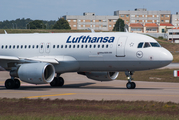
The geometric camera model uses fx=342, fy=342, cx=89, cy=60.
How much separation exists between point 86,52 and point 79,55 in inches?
25.9

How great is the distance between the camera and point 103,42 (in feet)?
88.5

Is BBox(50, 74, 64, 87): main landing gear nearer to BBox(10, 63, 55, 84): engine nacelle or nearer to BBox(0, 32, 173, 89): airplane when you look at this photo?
BBox(0, 32, 173, 89): airplane

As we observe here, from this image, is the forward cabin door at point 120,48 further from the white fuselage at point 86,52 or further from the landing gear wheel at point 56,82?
the landing gear wheel at point 56,82

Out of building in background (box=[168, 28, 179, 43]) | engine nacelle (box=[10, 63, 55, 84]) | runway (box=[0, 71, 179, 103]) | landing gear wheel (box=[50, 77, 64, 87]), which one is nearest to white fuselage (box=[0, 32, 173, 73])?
engine nacelle (box=[10, 63, 55, 84])

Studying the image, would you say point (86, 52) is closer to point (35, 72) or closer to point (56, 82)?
point (35, 72)

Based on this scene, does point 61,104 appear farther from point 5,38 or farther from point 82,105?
point 5,38

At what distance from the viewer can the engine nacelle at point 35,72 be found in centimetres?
2571

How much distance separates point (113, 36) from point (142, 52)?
2870 millimetres

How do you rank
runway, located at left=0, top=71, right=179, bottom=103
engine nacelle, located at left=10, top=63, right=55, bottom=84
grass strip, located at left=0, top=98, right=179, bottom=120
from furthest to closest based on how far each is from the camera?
engine nacelle, located at left=10, top=63, right=55, bottom=84, runway, located at left=0, top=71, right=179, bottom=103, grass strip, located at left=0, top=98, right=179, bottom=120

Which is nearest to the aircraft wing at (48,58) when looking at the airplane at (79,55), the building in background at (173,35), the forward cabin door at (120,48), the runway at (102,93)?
the airplane at (79,55)

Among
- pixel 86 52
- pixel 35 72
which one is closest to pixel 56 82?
pixel 86 52

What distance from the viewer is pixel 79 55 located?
27.6m

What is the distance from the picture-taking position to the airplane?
84.6 ft

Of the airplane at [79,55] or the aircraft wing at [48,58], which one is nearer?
the airplane at [79,55]
